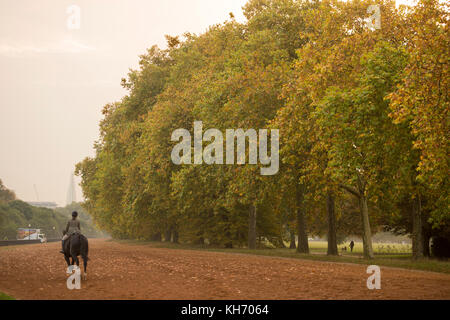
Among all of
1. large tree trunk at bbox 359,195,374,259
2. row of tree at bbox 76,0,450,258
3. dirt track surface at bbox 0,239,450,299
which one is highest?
row of tree at bbox 76,0,450,258

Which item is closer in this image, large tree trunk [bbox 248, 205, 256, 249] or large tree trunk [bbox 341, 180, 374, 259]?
large tree trunk [bbox 341, 180, 374, 259]

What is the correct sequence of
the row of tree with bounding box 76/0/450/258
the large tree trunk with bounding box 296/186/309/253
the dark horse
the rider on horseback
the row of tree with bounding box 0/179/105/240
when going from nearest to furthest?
the dark horse
the rider on horseback
the row of tree with bounding box 76/0/450/258
the large tree trunk with bounding box 296/186/309/253
the row of tree with bounding box 0/179/105/240

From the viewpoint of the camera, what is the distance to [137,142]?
171 ft

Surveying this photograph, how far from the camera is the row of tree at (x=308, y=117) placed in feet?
71.8

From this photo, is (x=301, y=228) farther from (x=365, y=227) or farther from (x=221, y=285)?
(x=221, y=285)

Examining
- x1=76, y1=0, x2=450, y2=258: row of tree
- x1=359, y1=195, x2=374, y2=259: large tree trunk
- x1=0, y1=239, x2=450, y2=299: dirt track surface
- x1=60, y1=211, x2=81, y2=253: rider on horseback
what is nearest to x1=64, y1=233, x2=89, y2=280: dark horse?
x1=60, y1=211, x2=81, y2=253: rider on horseback

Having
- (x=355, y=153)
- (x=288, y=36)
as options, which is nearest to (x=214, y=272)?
(x=355, y=153)

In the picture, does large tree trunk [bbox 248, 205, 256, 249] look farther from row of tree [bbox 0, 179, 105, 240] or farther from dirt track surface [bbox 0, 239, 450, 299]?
row of tree [bbox 0, 179, 105, 240]

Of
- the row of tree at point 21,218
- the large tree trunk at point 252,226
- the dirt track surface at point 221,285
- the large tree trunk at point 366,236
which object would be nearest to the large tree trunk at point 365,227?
the large tree trunk at point 366,236

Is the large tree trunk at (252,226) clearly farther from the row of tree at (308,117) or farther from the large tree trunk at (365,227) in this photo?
the large tree trunk at (365,227)

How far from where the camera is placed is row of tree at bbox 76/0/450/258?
861 inches

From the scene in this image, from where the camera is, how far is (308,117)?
28.5 metres

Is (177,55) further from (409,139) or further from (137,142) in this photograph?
(409,139)

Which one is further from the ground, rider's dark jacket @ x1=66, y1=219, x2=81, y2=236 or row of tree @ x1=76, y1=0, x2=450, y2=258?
row of tree @ x1=76, y1=0, x2=450, y2=258
